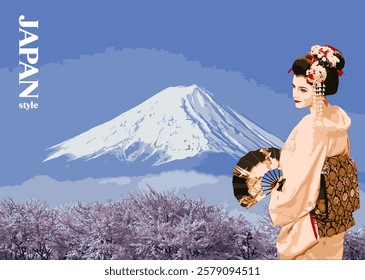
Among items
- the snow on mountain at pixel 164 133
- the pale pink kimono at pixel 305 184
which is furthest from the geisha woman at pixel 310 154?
the snow on mountain at pixel 164 133

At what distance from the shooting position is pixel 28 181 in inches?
278

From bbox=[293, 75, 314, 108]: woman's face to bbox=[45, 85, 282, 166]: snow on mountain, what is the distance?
45cm

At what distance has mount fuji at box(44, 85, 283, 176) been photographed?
6.98 metres

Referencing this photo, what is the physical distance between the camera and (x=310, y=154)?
6.29 meters

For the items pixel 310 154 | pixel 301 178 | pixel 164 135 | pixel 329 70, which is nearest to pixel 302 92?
pixel 329 70

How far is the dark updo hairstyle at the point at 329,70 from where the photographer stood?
6488mm

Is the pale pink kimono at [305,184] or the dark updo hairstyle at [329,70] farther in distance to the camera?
the dark updo hairstyle at [329,70]

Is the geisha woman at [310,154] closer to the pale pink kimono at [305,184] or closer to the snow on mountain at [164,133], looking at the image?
the pale pink kimono at [305,184]

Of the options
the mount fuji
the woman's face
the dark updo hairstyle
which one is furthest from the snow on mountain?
the dark updo hairstyle

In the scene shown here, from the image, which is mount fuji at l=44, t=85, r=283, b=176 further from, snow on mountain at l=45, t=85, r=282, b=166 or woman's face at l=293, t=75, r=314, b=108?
woman's face at l=293, t=75, r=314, b=108

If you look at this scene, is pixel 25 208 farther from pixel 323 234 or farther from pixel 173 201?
pixel 323 234

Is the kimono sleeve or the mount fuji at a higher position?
the mount fuji

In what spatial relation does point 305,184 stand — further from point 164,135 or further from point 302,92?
point 164,135

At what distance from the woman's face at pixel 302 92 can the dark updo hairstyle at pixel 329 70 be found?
47 millimetres
